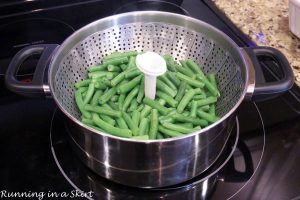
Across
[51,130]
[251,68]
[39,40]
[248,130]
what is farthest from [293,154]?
[39,40]

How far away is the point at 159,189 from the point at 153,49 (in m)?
0.38

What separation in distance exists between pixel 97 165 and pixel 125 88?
0.63 ft

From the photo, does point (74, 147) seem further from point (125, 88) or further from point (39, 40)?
point (39, 40)

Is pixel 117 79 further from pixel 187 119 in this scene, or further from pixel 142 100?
pixel 187 119

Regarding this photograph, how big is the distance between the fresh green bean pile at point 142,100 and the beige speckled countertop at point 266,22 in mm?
272

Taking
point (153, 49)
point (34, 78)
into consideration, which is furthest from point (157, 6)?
point (34, 78)

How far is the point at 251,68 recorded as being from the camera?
0.70m

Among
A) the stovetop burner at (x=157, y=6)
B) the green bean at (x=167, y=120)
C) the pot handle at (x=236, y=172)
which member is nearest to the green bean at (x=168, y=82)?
the green bean at (x=167, y=120)

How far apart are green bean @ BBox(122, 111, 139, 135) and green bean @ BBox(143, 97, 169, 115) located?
5cm

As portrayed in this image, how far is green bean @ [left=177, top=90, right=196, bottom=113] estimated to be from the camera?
30.2 inches

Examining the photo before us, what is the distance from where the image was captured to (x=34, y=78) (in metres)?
0.68

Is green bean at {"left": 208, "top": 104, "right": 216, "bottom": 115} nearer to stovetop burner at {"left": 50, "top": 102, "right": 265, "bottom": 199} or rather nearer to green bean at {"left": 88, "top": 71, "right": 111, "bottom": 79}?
stovetop burner at {"left": 50, "top": 102, "right": 265, "bottom": 199}

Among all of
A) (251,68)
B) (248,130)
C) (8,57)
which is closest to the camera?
(251,68)

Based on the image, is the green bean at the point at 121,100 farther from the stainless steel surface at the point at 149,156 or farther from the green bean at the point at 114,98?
the stainless steel surface at the point at 149,156
